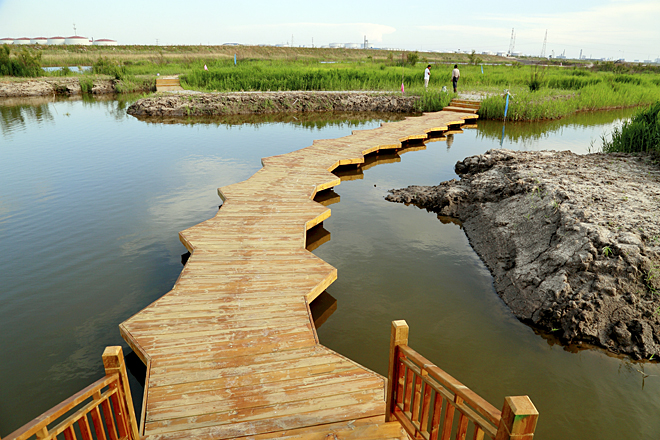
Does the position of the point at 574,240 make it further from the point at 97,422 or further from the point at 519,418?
the point at 97,422

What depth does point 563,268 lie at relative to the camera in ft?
16.2

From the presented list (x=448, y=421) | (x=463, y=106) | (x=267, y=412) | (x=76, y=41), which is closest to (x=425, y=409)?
(x=448, y=421)

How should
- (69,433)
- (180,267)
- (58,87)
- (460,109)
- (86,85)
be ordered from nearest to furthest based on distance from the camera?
(69,433)
(180,267)
(460,109)
(58,87)
(86,85)

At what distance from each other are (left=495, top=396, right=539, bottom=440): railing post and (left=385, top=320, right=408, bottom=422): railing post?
0.81m

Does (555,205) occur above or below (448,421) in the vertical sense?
above

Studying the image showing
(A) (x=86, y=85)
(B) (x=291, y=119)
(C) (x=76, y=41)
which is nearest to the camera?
(B) (x=291, y=119)

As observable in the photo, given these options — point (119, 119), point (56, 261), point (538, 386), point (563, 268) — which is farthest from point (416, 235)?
point (119, 119)

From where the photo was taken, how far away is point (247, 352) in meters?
3.49

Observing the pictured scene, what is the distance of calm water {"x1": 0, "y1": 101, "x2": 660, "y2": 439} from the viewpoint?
371 centimetres

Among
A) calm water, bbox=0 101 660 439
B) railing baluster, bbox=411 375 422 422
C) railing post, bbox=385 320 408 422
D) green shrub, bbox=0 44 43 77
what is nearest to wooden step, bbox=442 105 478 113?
calm water, bbox=0 101 660 439

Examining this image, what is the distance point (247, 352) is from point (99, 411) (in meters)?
1.39

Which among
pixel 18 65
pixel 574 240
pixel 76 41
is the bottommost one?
pixel 574 240

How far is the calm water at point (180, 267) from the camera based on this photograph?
371cm

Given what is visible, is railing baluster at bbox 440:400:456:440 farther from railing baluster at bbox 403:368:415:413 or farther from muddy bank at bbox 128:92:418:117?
muddy bank at bbox 128:92:418:117
